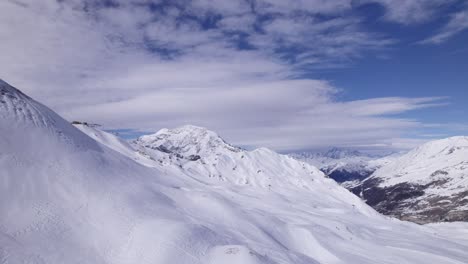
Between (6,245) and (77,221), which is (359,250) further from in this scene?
(6,245)

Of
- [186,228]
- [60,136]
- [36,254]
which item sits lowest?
[36,254]

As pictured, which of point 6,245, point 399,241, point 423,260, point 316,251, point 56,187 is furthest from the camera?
point 399,241

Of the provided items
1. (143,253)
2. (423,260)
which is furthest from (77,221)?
(423,260)

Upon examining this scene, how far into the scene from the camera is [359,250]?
44.1 metres

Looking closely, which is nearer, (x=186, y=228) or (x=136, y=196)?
(x=186, y=228)

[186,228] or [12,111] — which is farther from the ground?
[12,111]

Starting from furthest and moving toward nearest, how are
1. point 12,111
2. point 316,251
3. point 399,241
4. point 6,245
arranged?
point 399,241
point 316,251
point 12,111
point 6,245

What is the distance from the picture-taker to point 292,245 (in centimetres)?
4106

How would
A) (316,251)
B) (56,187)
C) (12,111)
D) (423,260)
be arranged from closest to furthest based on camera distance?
(56,187)
(12,111)
(316,251)
(423,260)

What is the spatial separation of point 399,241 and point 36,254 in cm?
5650

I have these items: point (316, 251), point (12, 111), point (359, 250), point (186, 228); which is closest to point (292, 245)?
point (316, 251)

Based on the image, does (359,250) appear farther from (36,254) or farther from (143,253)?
(36,254)

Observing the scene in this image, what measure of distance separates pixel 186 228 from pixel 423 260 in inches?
1329

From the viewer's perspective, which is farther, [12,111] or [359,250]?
[359,250]
